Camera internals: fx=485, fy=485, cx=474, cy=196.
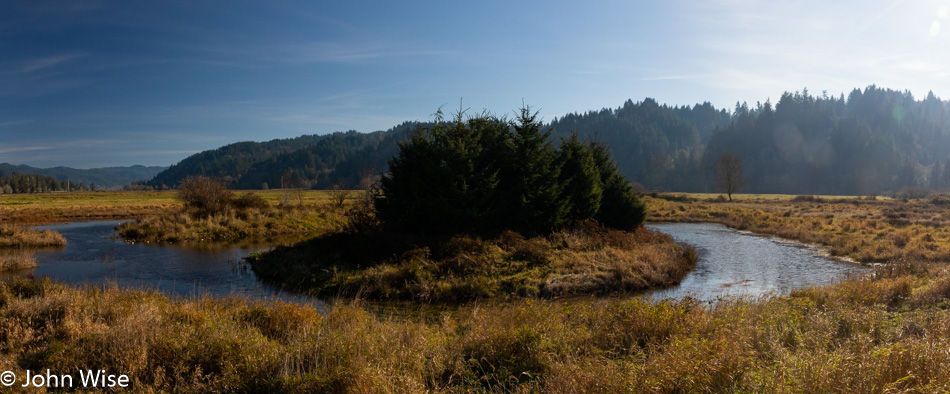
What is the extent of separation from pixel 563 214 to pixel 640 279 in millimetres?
5721

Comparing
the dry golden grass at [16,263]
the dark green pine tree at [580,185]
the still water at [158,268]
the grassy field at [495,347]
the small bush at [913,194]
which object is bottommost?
the still water at [158,268]

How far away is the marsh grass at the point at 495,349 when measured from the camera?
17.1 feet

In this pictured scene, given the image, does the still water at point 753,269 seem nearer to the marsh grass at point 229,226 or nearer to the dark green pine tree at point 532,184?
the dark green pine tree at point 532,184

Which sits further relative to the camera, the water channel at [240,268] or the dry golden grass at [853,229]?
the dry golden grass at [853,229]

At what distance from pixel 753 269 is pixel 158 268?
88.4 ft

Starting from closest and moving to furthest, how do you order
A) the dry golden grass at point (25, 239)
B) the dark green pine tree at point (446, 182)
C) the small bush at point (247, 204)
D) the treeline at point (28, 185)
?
the dark green pine tree at point (446, 182) → the dry golden grass at point (25, 239) → the small bush at point (247, 204) → the treeline at point (28, 185)

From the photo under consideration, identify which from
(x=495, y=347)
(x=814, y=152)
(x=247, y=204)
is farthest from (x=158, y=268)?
(x=814, y=152)

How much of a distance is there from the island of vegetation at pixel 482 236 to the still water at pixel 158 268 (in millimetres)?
1388

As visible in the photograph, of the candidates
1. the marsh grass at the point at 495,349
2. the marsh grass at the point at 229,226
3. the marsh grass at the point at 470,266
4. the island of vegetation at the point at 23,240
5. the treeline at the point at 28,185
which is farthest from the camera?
the treeline at the point at 28,185

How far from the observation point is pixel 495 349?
7645 mm

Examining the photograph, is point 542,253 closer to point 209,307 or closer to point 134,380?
point 209,307

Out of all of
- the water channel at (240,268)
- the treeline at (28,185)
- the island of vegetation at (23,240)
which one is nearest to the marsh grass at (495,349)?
the water channel at (240,268)

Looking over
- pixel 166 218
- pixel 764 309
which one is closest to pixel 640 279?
pixel 764 309

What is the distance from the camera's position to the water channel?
17172 millimetres
